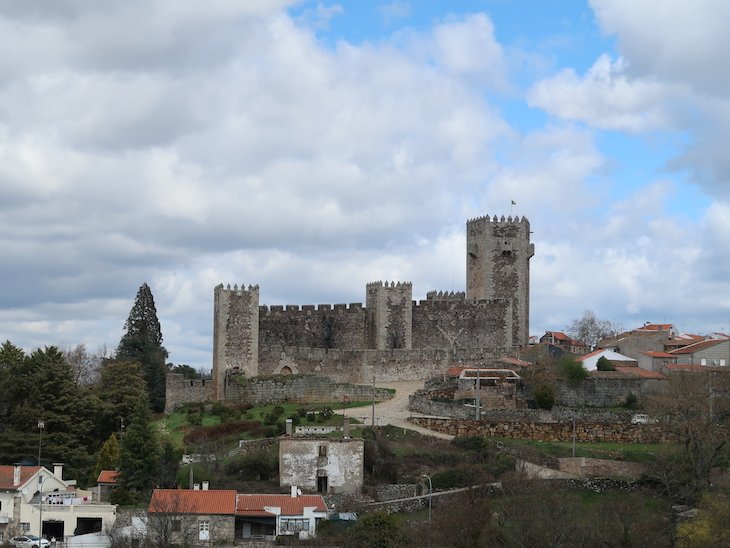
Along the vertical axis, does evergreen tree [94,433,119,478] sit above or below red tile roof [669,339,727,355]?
below

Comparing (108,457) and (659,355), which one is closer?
(108,457)

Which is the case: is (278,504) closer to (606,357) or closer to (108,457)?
(108,457)

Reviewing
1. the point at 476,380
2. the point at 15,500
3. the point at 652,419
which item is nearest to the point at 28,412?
the point at 15,500

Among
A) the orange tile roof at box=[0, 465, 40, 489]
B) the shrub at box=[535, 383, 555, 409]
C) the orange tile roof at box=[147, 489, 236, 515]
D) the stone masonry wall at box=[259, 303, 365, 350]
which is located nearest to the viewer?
the orange tile roof at box=[147, 489, 236, 515]

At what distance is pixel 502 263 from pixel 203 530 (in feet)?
110

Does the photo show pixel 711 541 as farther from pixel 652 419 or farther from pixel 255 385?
pixel 255 385

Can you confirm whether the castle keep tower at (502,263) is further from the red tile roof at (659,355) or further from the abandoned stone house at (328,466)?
the abandoned stone house at (328,466)

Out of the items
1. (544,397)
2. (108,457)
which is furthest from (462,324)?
(108,457)

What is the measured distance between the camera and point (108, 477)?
164ft

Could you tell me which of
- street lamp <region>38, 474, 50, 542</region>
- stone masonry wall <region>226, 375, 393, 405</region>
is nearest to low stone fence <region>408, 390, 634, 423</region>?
stone masonry wall <region>226, 375, 393, 405</region>

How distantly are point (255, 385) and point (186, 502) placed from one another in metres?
18.0

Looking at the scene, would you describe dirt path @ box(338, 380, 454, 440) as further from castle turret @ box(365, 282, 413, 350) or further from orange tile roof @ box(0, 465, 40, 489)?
orange tile roof @ box(0, 465, 40, 489)

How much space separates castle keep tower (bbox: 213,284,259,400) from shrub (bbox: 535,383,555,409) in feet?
48.9

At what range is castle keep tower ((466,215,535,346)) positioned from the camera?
72.5m
